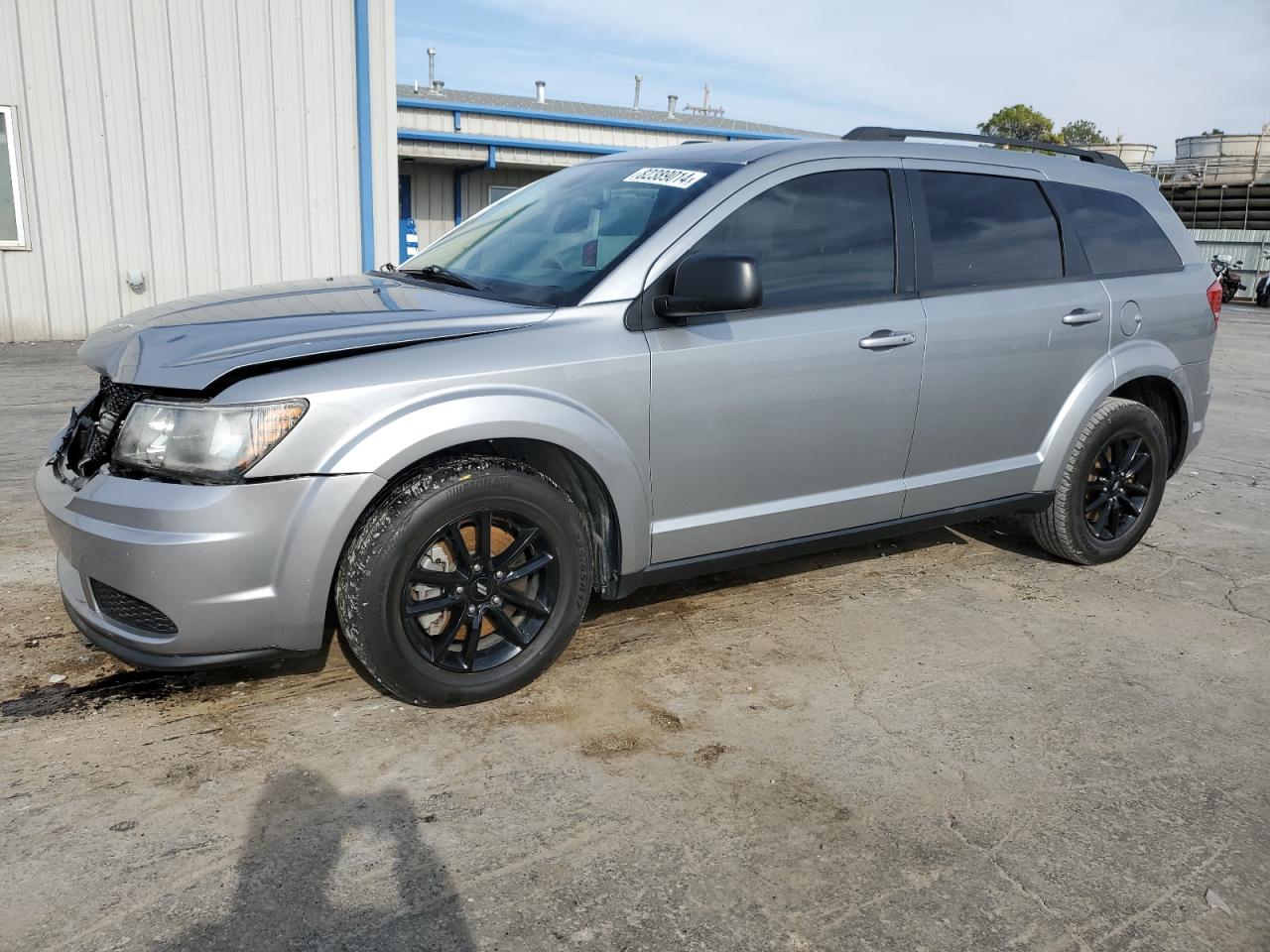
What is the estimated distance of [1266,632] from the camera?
4.16m

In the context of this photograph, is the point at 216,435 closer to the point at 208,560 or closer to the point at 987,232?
the point at 208,560

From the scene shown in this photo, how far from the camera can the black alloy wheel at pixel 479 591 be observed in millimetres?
3094

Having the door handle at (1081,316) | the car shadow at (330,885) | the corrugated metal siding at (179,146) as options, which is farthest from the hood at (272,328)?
the corrugated metal siding at (179,146)

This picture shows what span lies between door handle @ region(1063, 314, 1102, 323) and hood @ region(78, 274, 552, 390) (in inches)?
94.3

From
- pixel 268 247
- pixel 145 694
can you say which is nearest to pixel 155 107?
pixel 268 247

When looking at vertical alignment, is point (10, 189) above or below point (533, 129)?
below

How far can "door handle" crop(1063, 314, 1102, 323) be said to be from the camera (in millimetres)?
4371

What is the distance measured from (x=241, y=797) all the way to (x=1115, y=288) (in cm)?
405

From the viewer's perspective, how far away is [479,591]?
3.17 m

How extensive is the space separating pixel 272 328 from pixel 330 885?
157 cm

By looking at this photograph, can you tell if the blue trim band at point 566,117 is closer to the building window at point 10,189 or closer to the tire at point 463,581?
the building window at point 10,189

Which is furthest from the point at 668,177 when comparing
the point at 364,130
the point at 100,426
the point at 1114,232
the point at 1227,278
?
the point at 1227,278

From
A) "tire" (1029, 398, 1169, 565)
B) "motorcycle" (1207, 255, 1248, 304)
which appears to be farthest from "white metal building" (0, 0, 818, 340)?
"motorcycle" (1207, 255, 1248, 304)

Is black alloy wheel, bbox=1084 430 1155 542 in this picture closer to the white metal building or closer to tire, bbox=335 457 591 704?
tire, bbox=335 457 591 704
